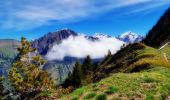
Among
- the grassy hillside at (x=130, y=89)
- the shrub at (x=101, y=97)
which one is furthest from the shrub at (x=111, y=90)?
the shrub at (x=101, y=97)

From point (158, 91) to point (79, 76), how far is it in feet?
284

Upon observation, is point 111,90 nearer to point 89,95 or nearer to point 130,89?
point 130,89

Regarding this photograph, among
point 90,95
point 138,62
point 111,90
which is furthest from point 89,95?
point 138,62

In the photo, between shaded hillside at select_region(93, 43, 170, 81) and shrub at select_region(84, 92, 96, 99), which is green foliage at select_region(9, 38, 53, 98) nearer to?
shaded hillside at select_region(93, 43, 170, 81)

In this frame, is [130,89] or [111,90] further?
[130,89]

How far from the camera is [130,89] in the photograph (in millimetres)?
26422

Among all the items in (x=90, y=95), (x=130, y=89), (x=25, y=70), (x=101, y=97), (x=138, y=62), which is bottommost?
(x=101, y=97)

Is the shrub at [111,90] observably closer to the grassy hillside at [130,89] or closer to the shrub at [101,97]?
the grassy hillside at [130,89]

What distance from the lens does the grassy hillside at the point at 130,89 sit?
2519 cm

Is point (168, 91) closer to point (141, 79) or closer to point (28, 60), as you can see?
point (141, 79)

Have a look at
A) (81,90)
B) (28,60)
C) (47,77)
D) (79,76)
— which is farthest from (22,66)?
(81,90)

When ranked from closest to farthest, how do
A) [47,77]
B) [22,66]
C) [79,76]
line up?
[22,66] < [47,77] < [79,76]

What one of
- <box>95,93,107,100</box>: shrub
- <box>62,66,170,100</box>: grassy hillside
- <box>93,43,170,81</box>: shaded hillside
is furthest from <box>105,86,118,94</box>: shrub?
<box>93,43,170,81</box>: shaded hillside

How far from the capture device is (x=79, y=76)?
112 m
